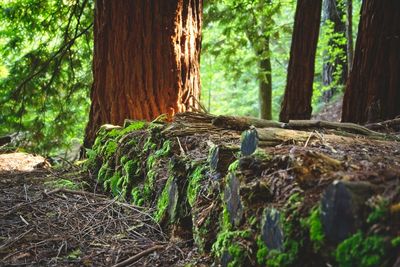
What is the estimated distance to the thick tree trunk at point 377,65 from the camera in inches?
182

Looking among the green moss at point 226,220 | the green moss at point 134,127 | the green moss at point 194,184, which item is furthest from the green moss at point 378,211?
the green moss at point 134,127

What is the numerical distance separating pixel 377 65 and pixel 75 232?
12.8 ft

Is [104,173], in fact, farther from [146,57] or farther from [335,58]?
[335,58]

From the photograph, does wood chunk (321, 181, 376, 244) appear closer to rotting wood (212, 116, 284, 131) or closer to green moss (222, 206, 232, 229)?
green moss (222, 206, 232, 229)

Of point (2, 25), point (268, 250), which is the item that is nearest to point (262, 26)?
point (2, 25)

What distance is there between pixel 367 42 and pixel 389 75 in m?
0.50

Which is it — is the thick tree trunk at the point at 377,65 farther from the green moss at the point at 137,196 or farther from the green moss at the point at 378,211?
the green moss at the point at 378,211

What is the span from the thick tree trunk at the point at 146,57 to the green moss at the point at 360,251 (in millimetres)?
3575

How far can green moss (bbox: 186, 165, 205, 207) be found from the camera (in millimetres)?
2580

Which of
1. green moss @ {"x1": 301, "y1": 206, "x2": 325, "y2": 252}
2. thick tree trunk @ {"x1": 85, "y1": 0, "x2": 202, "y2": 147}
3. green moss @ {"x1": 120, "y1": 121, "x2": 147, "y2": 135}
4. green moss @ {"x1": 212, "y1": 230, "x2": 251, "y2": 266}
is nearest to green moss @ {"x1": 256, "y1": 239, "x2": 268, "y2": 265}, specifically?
green moss @ {"x1": 212, "y1": 230, "x2": 251, "y2": 266}

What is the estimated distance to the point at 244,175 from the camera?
206cm

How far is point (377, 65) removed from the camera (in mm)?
4703

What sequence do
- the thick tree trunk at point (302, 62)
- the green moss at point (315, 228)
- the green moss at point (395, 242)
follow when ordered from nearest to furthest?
the green moss at point (395, 242)
the green moss at point (315, 228)
the thick tree trunk at point (302, 62)

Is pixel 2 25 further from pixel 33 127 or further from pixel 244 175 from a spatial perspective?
pixel 244 175
